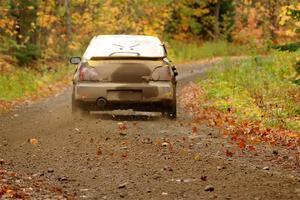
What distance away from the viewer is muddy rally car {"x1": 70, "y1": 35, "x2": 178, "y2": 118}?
40.9ft

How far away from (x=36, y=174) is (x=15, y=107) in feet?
29.2

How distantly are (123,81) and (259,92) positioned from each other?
5.48m

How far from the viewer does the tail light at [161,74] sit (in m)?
12.6

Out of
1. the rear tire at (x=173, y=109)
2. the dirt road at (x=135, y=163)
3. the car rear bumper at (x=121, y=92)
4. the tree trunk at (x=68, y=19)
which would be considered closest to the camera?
the dirt road at (x=135, y=163)

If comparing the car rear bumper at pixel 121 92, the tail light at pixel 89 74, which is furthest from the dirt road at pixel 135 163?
the tail light at pixel 89 74

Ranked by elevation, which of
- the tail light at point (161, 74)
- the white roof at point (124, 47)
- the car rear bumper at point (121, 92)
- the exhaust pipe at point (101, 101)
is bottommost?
the exhaust pipe at point (101, 101)

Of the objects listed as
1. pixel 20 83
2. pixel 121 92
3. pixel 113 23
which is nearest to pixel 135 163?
pixel 121 92

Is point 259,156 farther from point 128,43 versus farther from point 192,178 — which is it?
point 128,43

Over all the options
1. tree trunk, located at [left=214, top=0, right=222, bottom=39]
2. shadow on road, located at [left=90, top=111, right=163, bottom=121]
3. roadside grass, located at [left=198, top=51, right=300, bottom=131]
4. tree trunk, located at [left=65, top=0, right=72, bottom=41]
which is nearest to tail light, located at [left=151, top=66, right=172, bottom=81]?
shadow on road, located at [left=90, top=111, right=163, bottom=121]

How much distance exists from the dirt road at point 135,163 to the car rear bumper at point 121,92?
46 cm

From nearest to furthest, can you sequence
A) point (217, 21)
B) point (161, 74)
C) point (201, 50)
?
point (161, 74), point (201, 50), point (217, 21)

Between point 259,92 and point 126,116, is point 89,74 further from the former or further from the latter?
point 259,92

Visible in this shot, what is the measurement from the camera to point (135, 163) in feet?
28.1

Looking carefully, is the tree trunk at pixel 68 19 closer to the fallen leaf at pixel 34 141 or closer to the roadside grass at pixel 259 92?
the roadside grass at pixel 259 92
